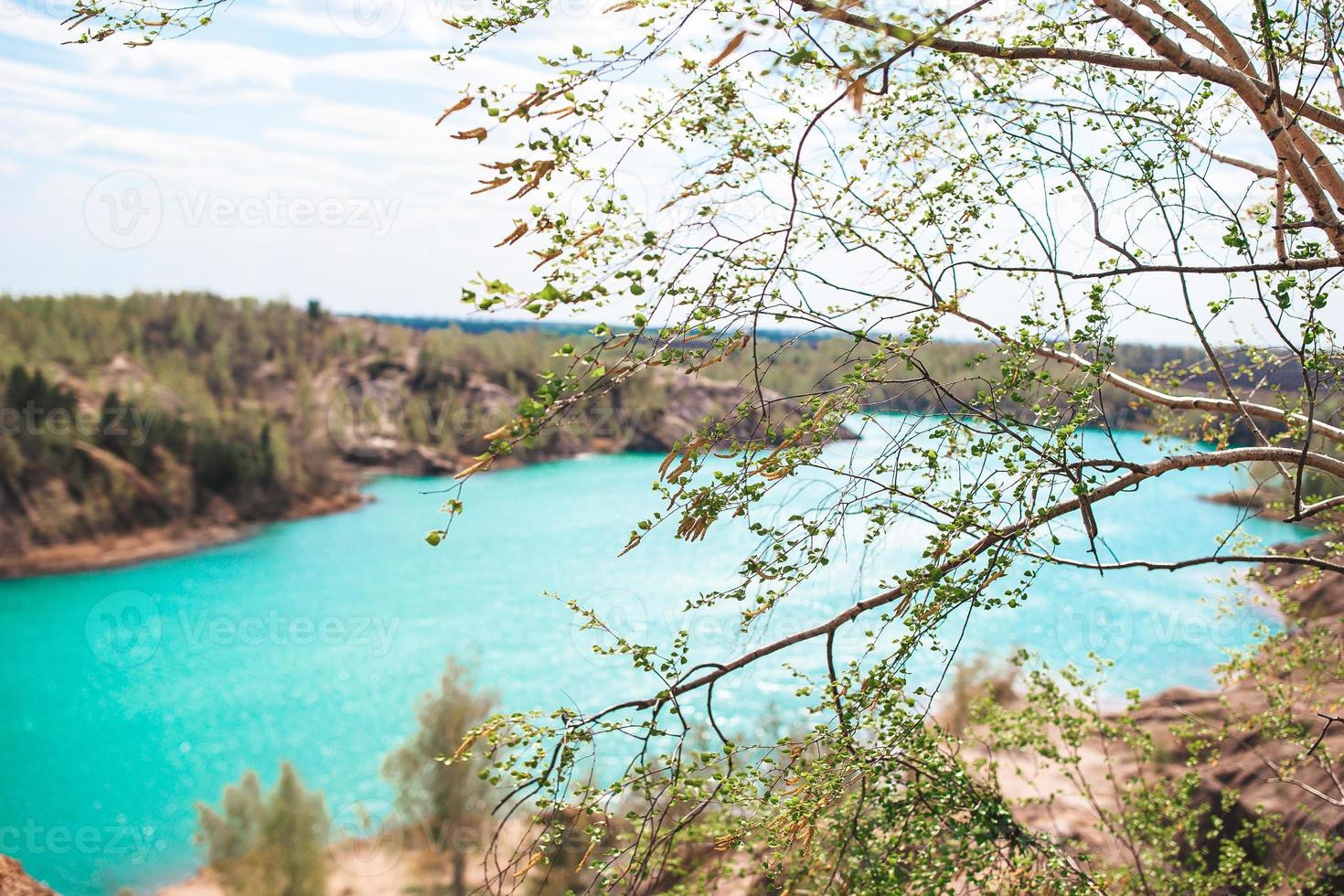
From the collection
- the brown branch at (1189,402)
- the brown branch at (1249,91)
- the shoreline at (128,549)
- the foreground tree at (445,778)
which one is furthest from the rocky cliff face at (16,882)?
the shoreline at (128,549)

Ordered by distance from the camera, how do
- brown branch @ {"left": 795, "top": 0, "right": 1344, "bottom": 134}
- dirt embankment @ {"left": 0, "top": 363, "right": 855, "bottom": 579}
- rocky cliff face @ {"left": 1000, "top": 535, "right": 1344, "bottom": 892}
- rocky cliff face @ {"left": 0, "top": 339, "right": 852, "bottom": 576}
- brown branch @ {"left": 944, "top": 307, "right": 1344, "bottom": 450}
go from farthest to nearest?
rocky cliff face @ {"left": 0, "top": 339, "right": 852, "bottom": 576}
dirt embankment @ {"left": 0, "top": 363, "right": 855, "bottom": 579}
rocky cliff face @ {"left": 1000, "top": 535, "right": 1344, "bottom": 892}
brown branch @ {"left": 944, "top": 307, "right": 1344, "bottom": 450}
brown branch @ {"left": 795, "top": 0, "right": 1344, "bottom": 134}

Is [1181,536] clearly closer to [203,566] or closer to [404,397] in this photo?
[203,566]

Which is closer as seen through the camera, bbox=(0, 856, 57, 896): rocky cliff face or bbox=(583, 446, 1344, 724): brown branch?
bbox=(583, 446, 1344, 724): brown branch

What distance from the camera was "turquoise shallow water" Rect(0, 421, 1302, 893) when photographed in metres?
17.7

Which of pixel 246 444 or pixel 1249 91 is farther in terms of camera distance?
pixel 246 444

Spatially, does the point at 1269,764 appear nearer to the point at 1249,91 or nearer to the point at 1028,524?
the point at 1028,524

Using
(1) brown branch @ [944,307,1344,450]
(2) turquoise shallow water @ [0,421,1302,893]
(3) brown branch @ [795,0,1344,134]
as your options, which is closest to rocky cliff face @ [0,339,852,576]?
(2) turquoise shallow water @ [0,421,1302,893]

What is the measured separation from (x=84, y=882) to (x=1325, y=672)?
1648 cm

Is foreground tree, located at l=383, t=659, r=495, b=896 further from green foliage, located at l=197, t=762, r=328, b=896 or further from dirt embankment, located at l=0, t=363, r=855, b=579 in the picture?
dirt embankment, located at l=0, t=363, r=855, b=579

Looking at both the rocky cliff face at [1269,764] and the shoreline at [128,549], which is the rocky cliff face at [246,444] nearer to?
the shoreline at [128,549]

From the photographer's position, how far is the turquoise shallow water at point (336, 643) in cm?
1770

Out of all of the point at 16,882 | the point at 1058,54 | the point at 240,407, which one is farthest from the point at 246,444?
the point at 1058,54

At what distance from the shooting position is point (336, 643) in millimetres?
25312

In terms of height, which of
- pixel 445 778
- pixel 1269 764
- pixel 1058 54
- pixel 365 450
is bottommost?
pixel 445 778
